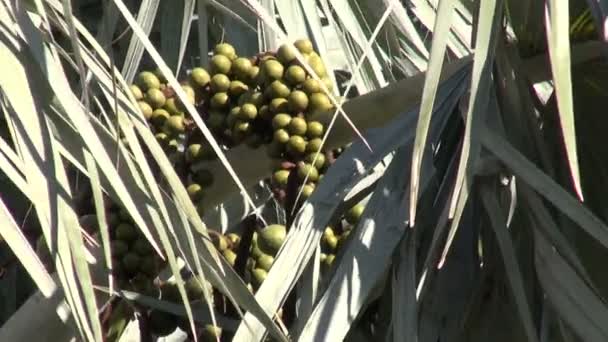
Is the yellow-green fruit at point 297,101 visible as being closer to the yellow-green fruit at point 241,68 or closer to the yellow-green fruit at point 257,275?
the yellow-green fruit at point 241,68

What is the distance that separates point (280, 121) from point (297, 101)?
0.03 m

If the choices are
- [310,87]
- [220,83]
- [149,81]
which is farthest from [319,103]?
[149,81]

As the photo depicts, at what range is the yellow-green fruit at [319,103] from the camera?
1430mm

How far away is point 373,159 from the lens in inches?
52.5

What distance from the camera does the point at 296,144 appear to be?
1.41 metres

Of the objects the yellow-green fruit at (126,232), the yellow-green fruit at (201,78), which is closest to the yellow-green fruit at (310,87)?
the yellow-green fruit at (201,78)

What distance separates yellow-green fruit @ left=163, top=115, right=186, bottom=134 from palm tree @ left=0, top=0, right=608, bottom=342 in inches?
1.1

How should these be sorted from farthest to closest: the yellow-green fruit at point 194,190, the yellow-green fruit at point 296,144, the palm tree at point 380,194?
the yellow-green fruit at point 194,190 < the yellow-green fruit at point 296,144 < the palm tree at point 380,194

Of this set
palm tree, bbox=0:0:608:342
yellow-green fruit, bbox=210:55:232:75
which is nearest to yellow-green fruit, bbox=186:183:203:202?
palm tree, bbox=0:0:608:342

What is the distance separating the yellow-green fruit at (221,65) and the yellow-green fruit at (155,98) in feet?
0.25

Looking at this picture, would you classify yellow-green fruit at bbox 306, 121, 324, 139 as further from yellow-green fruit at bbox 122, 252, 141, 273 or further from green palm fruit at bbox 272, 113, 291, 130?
yellow-green fruit at bbox 122, 252, 141, 273

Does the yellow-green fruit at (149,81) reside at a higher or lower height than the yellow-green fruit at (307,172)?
higher

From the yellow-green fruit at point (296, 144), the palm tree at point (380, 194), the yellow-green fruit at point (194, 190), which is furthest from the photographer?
the yellow-green fruit at point (194, 190)

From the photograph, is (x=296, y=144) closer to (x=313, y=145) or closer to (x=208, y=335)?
(x=313, y=145)
